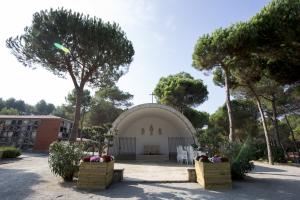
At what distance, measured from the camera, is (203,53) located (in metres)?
11.1

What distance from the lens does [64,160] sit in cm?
694

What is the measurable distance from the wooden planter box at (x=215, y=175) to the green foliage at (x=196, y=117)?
17168 mm

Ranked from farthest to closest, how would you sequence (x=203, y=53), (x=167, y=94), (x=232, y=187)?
(x=167, y=94), (x=203, y=53), (x=232, y=187)

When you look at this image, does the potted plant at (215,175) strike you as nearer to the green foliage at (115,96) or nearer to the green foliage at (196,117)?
the green foliage at (196,117)

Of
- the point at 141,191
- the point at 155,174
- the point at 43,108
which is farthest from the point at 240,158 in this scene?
the point at 43,108

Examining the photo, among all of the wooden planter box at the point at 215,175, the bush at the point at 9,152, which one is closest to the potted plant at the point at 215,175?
the wooden planter box at the point at 215,175

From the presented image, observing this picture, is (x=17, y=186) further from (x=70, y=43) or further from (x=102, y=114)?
(x=102, y=114)

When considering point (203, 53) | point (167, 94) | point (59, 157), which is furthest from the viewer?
point (167, 94)

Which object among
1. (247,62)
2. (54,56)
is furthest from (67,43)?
(247,62)

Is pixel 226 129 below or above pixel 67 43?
below

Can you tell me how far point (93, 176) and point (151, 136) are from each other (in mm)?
11064

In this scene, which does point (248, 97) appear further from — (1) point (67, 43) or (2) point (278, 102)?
(1) point (67, 43)

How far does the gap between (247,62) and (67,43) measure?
8940 mm

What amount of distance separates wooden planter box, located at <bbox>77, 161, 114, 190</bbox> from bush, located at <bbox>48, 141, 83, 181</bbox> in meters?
0.79
